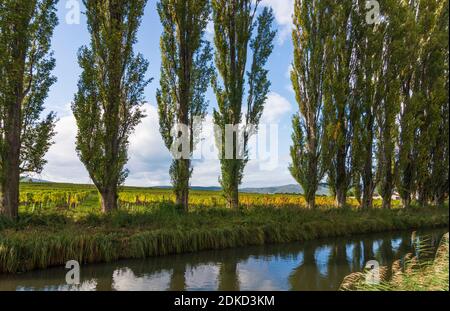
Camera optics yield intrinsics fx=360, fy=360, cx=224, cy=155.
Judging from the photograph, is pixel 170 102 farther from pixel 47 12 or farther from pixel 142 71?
pixel 47 12

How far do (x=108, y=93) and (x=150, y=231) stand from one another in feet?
17.0

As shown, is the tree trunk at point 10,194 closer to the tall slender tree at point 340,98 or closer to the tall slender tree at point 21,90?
the tall slender tree at point 21,90

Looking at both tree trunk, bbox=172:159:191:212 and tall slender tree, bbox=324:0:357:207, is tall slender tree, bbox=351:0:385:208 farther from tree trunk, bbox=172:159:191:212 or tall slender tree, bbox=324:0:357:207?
tree trunk, bbox=172:159:191:212

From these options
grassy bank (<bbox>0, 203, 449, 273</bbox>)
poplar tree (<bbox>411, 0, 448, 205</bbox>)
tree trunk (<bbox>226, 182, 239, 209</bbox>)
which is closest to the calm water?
grassy bank (<bbox>0, 203, 449, 273</bbox>)

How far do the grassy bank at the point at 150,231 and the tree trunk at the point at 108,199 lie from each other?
2.44ft

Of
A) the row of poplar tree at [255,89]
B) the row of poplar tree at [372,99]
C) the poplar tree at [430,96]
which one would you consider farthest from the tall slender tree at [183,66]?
the poplar tree at [430,96]

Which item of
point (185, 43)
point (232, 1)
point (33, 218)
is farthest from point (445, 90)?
point (33, 218)

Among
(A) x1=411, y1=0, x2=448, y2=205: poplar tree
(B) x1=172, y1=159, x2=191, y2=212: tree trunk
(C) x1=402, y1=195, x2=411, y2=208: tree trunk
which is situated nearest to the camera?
(B) x1=172, y1=159, x2=191, y2=212: tree trunk

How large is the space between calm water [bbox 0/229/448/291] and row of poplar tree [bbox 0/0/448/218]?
386 centimetres

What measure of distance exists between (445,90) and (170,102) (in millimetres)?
17686

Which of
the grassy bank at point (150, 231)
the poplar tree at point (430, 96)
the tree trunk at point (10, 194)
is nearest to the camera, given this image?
the grassy bank at point (150, 231)

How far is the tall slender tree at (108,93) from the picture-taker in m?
12.0

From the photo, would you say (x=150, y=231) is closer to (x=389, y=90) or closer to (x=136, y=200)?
(x=136, y=200)

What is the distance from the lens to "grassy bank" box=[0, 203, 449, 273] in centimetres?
820
